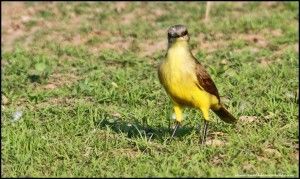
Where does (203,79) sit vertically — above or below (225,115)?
above

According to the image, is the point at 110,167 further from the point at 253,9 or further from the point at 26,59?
the point at 253,9

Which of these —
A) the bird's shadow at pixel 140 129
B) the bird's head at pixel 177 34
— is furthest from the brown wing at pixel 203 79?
the bird's shadow at pixel 140 129

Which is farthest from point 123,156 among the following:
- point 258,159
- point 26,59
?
point 26,59

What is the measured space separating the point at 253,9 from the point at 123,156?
372 inches

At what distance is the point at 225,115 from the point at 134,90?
93.0 inches

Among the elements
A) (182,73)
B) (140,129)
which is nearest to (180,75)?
(182,73)

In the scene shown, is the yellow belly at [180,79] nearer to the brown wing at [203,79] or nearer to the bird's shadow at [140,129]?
the brown wing at [203,79]

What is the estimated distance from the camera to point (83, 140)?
6922mm

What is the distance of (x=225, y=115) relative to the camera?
6.92m

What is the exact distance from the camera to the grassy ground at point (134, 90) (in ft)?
20.2

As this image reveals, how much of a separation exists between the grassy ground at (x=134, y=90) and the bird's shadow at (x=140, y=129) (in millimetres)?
13

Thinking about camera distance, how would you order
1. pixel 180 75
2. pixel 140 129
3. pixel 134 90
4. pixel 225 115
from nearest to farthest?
pixel 180 75 < pixel 225 115 < pixel 140 129 < pixel 134 90

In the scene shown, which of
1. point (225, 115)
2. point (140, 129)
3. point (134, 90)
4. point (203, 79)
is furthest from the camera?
point (134, 90)

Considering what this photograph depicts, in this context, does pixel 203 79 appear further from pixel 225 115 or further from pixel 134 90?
pixel 134 90
